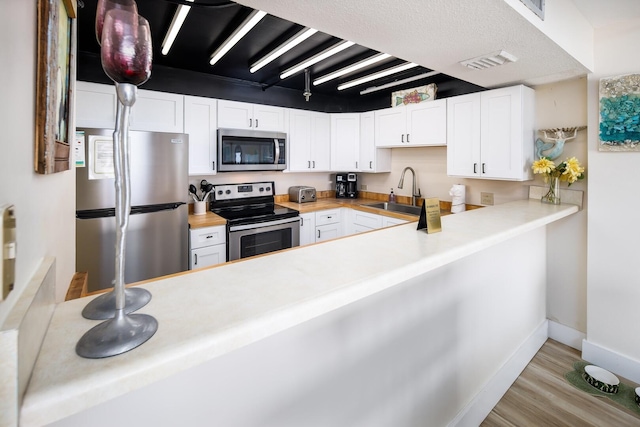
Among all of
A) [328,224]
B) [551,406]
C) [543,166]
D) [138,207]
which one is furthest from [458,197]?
[138,207]

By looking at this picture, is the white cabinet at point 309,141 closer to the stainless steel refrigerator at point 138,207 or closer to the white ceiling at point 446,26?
the stainless steel refrigerator at point 138,207

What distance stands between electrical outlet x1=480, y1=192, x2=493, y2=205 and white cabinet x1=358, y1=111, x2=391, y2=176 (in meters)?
1.33

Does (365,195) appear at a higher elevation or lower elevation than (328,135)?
lower

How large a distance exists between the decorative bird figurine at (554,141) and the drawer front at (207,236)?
Result: 9.61 feet

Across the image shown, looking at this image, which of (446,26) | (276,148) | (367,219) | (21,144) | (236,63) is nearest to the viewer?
(21,144)

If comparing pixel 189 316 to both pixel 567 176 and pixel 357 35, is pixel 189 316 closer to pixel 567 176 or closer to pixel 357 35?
pixel 357 35

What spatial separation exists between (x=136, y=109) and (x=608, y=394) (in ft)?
14.0

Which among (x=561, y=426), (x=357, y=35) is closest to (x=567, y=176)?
(x=561, y=426)

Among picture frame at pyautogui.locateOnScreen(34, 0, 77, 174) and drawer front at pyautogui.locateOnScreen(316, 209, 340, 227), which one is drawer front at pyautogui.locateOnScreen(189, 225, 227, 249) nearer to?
drawer front at pyautogui.locateOnScreen(316, 209, 340, 227)

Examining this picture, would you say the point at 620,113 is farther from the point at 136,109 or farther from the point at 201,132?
the point at 136,109

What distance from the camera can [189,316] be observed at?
2.15ft

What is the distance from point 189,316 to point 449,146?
3039 millimetres

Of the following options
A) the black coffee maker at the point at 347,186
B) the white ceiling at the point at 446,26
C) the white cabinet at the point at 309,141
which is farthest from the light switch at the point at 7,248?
the black coffee maker at the point at 347,186

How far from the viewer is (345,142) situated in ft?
13.8
